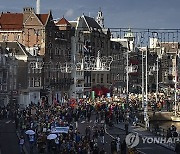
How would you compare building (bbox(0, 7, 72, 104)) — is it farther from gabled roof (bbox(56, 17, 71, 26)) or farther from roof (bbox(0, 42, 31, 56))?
roof (bbox(0, 42, 31, 56))

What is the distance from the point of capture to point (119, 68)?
108062 mm

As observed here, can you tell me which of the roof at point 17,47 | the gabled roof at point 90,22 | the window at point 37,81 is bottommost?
the window at point 37,81

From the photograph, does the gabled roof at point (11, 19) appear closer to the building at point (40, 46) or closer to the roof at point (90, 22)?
the building at point (40, 46)

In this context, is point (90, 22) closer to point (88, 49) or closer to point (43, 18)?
point (88, 49)

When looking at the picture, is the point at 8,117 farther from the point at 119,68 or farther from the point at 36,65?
the point at 119,68

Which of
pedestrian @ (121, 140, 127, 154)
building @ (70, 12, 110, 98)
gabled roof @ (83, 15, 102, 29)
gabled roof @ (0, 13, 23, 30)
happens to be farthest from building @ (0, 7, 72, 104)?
pedestrian @ (121, 140, 127, 154)

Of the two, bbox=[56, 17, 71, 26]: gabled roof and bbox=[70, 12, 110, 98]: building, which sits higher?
bbox=[56, 17, 71, 26]: gabled roof

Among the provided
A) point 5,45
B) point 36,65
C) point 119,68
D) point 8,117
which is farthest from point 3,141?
point 119,68

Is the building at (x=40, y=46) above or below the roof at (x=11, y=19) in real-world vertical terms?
below

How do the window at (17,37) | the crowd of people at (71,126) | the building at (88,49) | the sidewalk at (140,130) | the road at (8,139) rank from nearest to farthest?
the crowd of people at (71,126)
the road at (8,139)
the sidewalk at (140,130)
the window at (17,37)
the building at (88,49)

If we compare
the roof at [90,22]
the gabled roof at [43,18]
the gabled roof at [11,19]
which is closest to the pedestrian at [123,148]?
the gabled roof at [43,18]

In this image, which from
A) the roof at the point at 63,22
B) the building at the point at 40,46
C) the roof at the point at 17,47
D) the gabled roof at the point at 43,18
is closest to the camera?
the roof at the point at 17,47

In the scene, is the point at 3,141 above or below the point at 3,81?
below

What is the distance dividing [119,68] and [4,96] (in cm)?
4253
